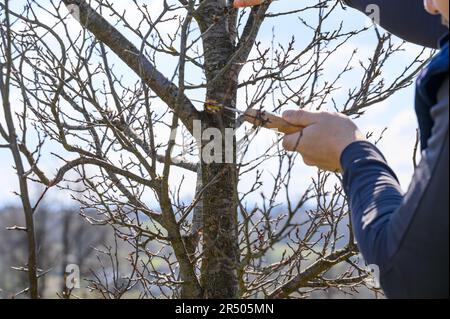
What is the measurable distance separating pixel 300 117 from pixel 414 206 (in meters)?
0.52

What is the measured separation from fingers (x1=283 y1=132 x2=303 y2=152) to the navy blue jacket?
0.14 meters

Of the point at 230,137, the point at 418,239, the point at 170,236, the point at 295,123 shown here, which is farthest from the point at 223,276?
the point at 418,239

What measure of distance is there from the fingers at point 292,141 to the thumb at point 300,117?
0.04 metres

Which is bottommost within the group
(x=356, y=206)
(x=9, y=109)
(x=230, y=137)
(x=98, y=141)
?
(x=356, y=206)

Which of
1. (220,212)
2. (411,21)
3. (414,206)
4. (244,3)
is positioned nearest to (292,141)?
(414,206)

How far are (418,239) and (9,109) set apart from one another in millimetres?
1201

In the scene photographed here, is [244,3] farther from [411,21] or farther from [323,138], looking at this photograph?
[323,138]

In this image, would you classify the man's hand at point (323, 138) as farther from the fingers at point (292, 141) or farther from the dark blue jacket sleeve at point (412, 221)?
the dark blue jacket sleeve at point (412, 221)

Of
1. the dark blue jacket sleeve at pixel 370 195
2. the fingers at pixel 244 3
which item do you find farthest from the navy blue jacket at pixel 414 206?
the fingers at pixel 244 3

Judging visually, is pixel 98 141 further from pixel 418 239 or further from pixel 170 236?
pixel 418 239

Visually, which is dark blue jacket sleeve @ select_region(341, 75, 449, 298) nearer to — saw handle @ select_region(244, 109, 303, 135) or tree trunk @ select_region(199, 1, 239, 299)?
saw handle @ select_region(244, 109, 303, 135)

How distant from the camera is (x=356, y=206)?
137cm

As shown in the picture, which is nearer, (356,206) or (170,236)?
(356,206)

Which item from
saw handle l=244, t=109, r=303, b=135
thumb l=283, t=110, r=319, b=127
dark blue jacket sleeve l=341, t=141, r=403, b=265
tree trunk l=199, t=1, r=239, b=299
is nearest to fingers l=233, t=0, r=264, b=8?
tree trunk l=199, t=1, r=239, b=299
